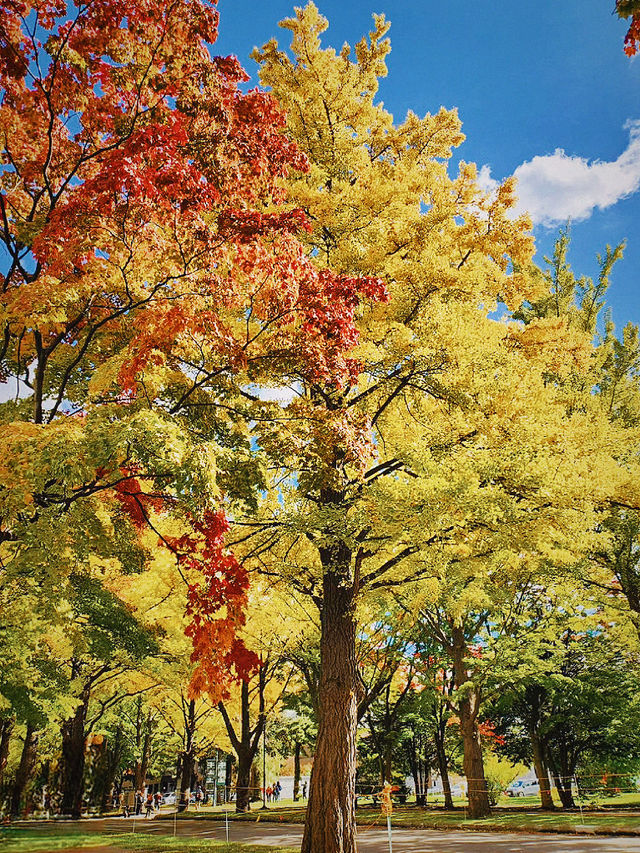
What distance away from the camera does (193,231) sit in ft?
18.6

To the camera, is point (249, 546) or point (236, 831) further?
point (236, 831)

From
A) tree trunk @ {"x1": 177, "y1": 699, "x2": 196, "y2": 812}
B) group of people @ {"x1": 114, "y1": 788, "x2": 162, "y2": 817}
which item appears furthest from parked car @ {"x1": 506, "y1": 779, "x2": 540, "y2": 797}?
group of people @ {"x1": 114, "y1": 788, "x2": 162, "y2": 817}

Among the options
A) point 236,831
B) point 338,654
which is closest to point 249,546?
point 338,654

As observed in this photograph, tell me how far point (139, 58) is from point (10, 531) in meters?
5.45

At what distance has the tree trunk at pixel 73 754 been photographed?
17625 millimetres

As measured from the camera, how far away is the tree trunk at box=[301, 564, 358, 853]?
6941mm

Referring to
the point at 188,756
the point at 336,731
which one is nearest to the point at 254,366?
the point at 336,731

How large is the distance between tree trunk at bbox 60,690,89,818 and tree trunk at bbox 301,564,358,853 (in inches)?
528

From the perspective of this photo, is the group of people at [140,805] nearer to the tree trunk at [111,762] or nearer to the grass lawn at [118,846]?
the tree trunk at [111,762]

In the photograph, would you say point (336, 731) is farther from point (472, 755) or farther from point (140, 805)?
point (140, 805)

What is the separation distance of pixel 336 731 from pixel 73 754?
1472cm

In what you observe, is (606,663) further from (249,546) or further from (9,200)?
(9,200)

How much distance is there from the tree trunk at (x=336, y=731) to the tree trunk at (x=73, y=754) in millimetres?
13410

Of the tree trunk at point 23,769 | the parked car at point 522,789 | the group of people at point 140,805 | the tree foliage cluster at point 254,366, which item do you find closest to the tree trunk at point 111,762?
the group of people at point 140,805
